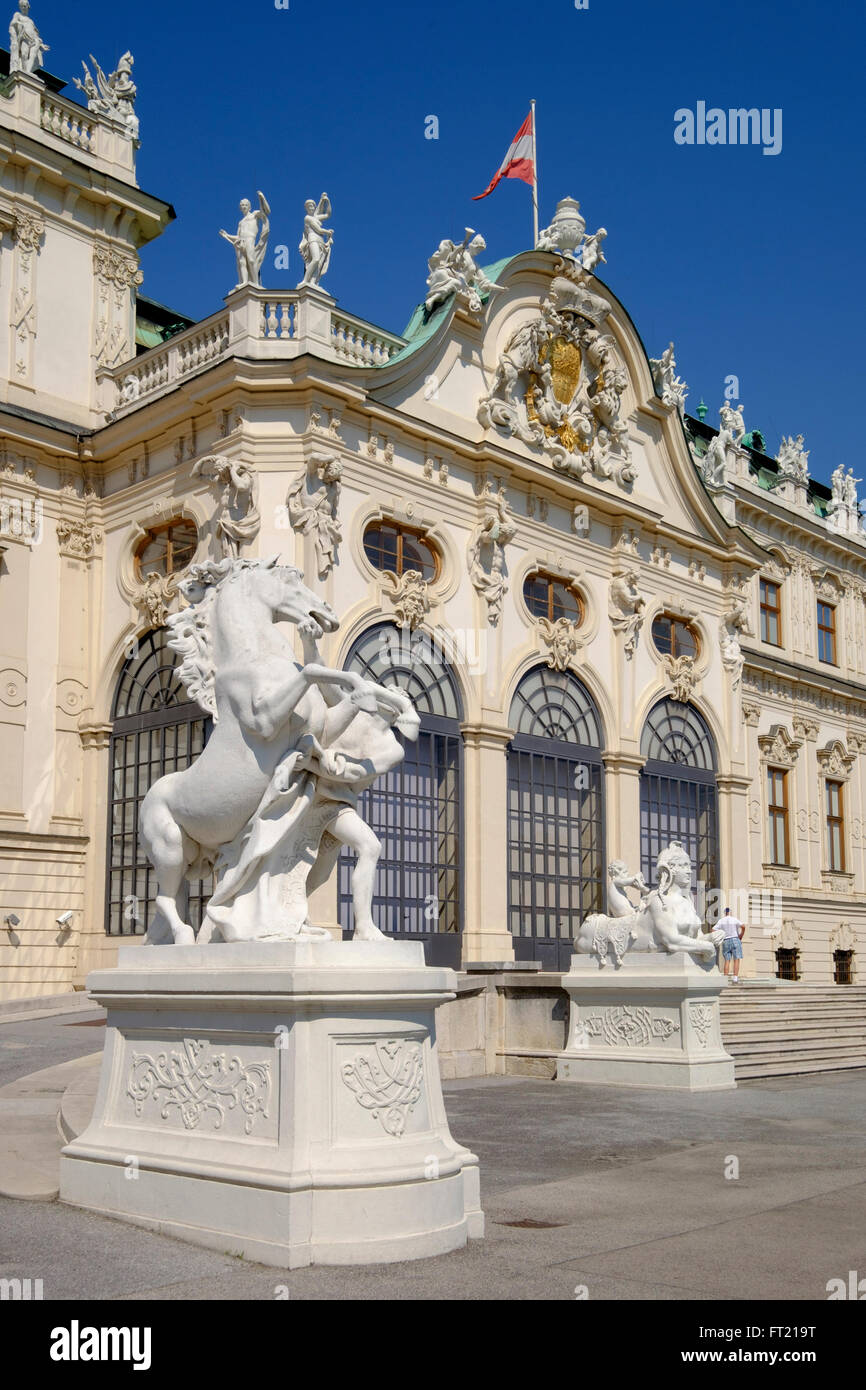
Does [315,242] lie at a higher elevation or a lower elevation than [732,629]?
higher

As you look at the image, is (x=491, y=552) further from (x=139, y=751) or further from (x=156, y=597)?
(x=139, y=751)

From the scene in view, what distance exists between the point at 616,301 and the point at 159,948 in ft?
67.7

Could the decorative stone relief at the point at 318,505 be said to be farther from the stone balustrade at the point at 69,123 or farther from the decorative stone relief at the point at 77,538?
the stone balustrade at the point at 69,123

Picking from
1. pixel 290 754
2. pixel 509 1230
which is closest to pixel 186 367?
pixel 290 754

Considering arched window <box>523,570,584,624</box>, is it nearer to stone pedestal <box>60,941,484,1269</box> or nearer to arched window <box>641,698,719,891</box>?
arched window <box>641,698,719,891</box>

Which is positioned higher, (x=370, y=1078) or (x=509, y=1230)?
(x=370, y=1078)

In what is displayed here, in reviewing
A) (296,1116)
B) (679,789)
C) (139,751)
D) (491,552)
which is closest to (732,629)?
(679,789)

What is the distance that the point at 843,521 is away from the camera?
127ft

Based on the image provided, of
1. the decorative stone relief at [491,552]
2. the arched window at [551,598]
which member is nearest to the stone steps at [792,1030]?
the arched window at [551,598]

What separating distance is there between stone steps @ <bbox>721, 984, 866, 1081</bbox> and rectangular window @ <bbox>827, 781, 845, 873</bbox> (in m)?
13.5

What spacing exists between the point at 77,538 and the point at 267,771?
15931mm

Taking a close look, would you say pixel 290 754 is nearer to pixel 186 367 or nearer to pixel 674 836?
pixel 186 367

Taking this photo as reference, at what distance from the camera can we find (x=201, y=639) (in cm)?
788

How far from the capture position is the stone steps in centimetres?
1745
